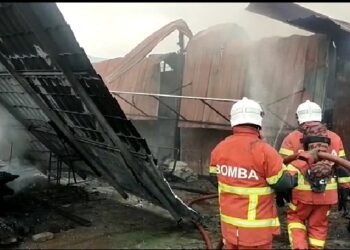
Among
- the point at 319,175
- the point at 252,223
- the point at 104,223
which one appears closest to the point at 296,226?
the point at 319,175

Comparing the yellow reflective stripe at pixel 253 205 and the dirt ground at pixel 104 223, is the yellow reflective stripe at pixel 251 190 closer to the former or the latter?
the yellow reflective stripe at pixel 253 205

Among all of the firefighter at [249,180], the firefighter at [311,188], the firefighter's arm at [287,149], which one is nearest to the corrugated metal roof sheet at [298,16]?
the firefighter at [311,188]

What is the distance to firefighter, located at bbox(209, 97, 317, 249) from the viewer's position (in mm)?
3516

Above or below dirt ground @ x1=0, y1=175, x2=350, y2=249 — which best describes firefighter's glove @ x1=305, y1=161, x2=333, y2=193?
above

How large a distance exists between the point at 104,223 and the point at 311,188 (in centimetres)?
302

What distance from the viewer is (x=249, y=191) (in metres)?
3.58

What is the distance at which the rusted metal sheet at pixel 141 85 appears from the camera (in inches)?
440

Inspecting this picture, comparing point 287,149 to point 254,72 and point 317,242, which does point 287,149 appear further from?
point 254,72

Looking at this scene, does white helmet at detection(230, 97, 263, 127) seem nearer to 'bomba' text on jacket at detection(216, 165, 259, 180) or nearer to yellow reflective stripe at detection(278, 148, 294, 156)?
'bomba' text on jacket at detection(216, 165, 259, 180)

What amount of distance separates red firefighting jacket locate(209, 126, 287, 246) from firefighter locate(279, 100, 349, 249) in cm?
77

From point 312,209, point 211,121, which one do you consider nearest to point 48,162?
point 211,121

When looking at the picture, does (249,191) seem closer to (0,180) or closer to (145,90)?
(0,180)

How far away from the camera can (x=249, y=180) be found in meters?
3.57

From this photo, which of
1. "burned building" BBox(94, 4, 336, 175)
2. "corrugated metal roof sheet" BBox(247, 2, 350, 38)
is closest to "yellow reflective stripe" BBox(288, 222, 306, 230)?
"corrugated metal roof sheet" BBox(247, 2, 350, 38)
